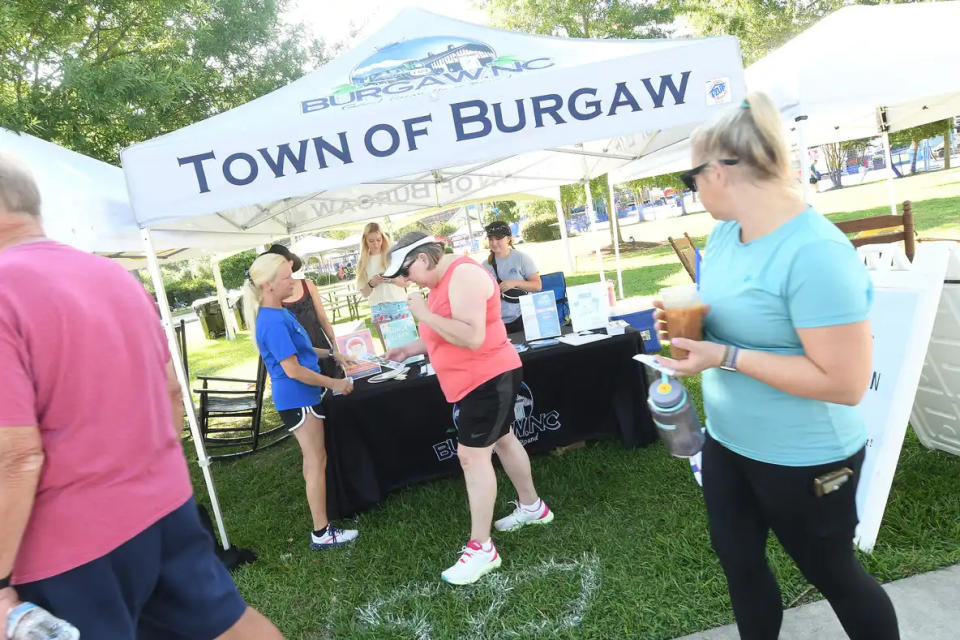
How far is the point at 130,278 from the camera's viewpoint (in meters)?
1.43

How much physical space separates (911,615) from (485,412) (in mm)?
1689

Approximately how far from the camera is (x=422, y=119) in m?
2.78

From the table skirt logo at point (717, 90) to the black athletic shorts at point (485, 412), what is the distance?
178 centimetres

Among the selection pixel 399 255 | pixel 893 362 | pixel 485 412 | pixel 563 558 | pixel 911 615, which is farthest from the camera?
pixel 563 558

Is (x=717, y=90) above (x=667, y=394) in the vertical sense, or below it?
above

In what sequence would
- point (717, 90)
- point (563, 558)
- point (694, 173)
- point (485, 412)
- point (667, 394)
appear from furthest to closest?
1. point (717, 90)
2. point (563, 558)
3. point (485, 412)
4. point (667, 394)
5. point (694, 173)

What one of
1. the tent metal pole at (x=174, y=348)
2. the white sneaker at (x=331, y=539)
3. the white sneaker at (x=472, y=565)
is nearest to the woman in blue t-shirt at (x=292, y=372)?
the white sneaker at (x=331, y=539)

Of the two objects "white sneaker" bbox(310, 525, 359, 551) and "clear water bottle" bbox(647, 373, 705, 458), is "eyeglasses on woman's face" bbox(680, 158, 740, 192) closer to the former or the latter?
"clear water bottle" bbox(647, 373, 705, 458)

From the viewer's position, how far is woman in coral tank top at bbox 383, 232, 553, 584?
2373 mm

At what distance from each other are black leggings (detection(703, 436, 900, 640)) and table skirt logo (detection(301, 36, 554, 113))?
2.25m

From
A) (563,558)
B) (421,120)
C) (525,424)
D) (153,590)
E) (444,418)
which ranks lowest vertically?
(563,558)

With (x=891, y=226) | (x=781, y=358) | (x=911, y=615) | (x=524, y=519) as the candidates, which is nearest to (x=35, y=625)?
(x=781, y=358)

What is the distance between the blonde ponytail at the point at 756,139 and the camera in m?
1.23

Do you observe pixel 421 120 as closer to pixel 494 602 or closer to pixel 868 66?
pixel 494 602
